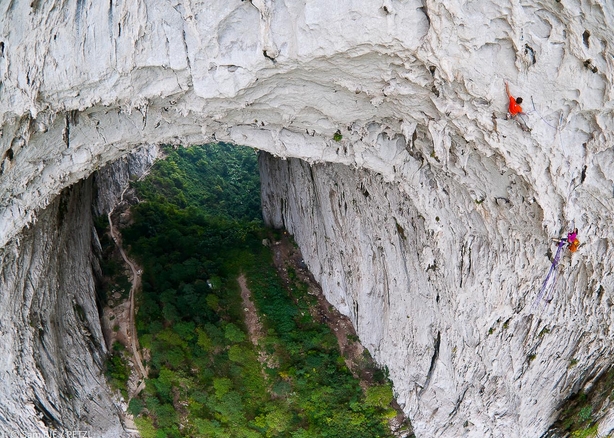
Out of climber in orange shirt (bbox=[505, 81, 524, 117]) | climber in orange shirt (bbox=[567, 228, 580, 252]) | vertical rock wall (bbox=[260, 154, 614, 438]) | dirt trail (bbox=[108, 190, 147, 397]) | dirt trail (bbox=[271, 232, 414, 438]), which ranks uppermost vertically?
climber in orange shirt (bbox=[505, 81, 524, 117])

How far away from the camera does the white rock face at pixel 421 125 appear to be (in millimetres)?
6238

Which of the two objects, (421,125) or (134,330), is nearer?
(421,125)

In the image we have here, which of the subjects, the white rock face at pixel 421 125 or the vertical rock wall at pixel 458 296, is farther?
the vertical rock wall at pixel 458 296

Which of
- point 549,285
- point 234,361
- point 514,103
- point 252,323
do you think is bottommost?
point 234,361

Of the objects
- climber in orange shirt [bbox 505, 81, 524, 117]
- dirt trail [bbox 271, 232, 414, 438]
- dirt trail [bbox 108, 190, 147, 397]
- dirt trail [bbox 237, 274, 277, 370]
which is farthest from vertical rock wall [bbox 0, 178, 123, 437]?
climber in orange shirt [bbox 505, 81, 524, 117]

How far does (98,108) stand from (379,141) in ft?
16.8

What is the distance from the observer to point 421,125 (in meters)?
8.26

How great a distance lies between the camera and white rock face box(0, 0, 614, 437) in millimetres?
6238

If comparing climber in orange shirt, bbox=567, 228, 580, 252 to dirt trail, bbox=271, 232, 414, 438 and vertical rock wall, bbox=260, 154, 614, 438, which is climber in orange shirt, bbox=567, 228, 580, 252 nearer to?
vertical rock wall, bbox=260, 154, 614, 438

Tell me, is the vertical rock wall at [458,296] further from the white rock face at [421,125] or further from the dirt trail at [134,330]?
the dirt trail at [134,330]

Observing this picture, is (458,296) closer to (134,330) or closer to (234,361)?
(234,361)

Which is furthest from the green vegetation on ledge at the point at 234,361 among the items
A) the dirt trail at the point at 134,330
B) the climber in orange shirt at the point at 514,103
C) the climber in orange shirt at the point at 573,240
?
the climber in orange shirt at the point at 514,103

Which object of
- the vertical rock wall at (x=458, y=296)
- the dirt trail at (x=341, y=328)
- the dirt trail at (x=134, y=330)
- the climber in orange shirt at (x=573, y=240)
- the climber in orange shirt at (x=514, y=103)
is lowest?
the dirt trail at (x=134, y=330)

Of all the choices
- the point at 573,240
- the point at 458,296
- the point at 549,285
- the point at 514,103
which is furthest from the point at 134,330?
the point at 514,103
